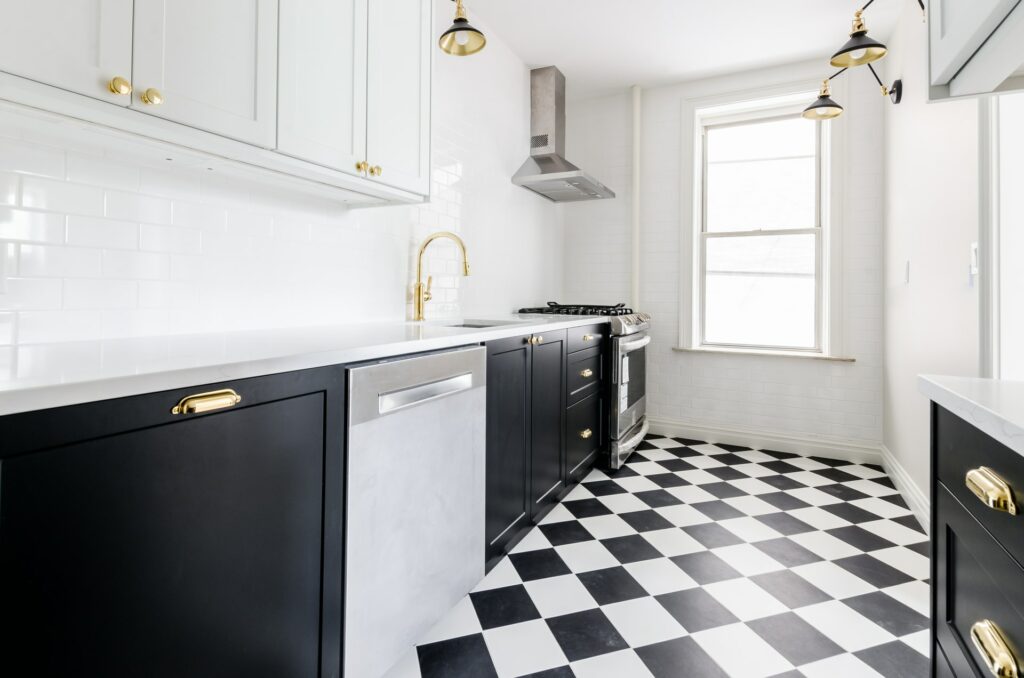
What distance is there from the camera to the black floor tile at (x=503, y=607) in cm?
173

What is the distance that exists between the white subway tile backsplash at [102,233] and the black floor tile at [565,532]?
1.95 metres

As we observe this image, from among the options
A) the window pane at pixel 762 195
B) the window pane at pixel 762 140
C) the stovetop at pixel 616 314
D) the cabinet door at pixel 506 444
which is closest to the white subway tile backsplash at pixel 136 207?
the cabinet door at pixel 506 444

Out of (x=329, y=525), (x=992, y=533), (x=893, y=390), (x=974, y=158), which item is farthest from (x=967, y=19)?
(x=893, y=390)

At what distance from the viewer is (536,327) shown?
2.33m

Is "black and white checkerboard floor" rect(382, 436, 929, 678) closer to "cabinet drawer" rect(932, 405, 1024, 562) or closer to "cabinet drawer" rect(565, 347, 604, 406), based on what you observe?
"cabinet drawer" rect(565, 347, 604, 406)

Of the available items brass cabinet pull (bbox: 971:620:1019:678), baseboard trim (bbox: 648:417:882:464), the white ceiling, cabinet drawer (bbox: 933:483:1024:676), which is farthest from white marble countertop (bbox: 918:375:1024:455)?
baseboard trim (bbox: 648:417:882:464)

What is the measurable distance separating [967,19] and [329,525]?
64.8 inches

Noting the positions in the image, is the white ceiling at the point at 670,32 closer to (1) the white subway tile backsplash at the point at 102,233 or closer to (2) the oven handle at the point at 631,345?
(2) the oven handle at the point at 631,345

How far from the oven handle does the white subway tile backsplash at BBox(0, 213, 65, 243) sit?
2.71 metres

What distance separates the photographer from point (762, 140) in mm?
3943

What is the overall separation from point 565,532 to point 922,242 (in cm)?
232

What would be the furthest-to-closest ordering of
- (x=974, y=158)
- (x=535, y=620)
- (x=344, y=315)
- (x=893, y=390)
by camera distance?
1. (x=893, y=390)
2. (x=344, y=315)
3. (x=974, y=158)
4. (x=535, y=620)

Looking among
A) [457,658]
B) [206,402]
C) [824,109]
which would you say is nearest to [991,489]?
[206,402]

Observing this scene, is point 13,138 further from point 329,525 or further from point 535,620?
point 535,620
